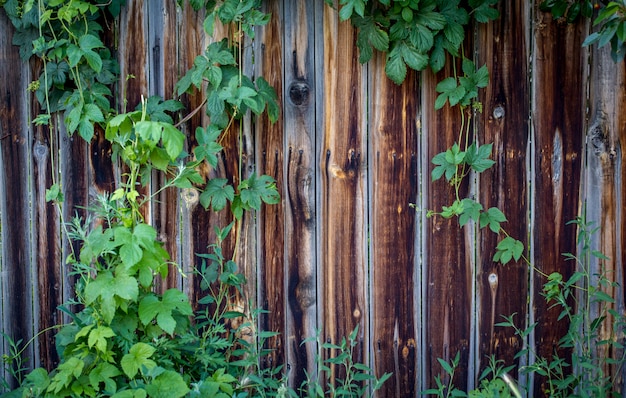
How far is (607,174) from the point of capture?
2547 mm

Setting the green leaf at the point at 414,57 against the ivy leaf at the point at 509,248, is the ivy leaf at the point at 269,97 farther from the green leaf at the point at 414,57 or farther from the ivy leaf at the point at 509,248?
the ivy leaf at the point at 509,248

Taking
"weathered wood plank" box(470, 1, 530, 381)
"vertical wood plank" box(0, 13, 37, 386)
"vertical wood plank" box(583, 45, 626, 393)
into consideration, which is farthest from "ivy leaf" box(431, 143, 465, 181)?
"vertical wood plank" box(0, 13, 37, 386)

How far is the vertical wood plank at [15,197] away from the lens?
2582mm

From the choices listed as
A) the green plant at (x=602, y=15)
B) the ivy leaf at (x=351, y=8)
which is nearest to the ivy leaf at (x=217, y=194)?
the ivy leaf at (x=351, y=8)

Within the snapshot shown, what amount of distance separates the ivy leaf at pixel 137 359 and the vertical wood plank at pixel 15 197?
774mm

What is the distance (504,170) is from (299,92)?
2.91ft

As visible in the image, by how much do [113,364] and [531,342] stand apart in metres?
1.65

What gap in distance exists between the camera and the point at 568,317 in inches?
102

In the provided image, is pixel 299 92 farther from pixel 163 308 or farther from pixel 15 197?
pixel 15 197

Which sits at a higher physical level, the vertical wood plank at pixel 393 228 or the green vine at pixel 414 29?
the green vine at pixel 414 29

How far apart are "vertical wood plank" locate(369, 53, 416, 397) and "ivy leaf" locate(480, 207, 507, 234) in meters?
0.27

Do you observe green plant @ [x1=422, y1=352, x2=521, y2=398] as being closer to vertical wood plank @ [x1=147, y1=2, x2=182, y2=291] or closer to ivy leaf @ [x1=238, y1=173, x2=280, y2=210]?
ivy leaf @ [x1=238, y1=173, x2=280, y2=210]

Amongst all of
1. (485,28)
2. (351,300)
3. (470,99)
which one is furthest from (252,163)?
(485,28)

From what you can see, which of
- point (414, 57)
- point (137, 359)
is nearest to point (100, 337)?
point (137, 359)
